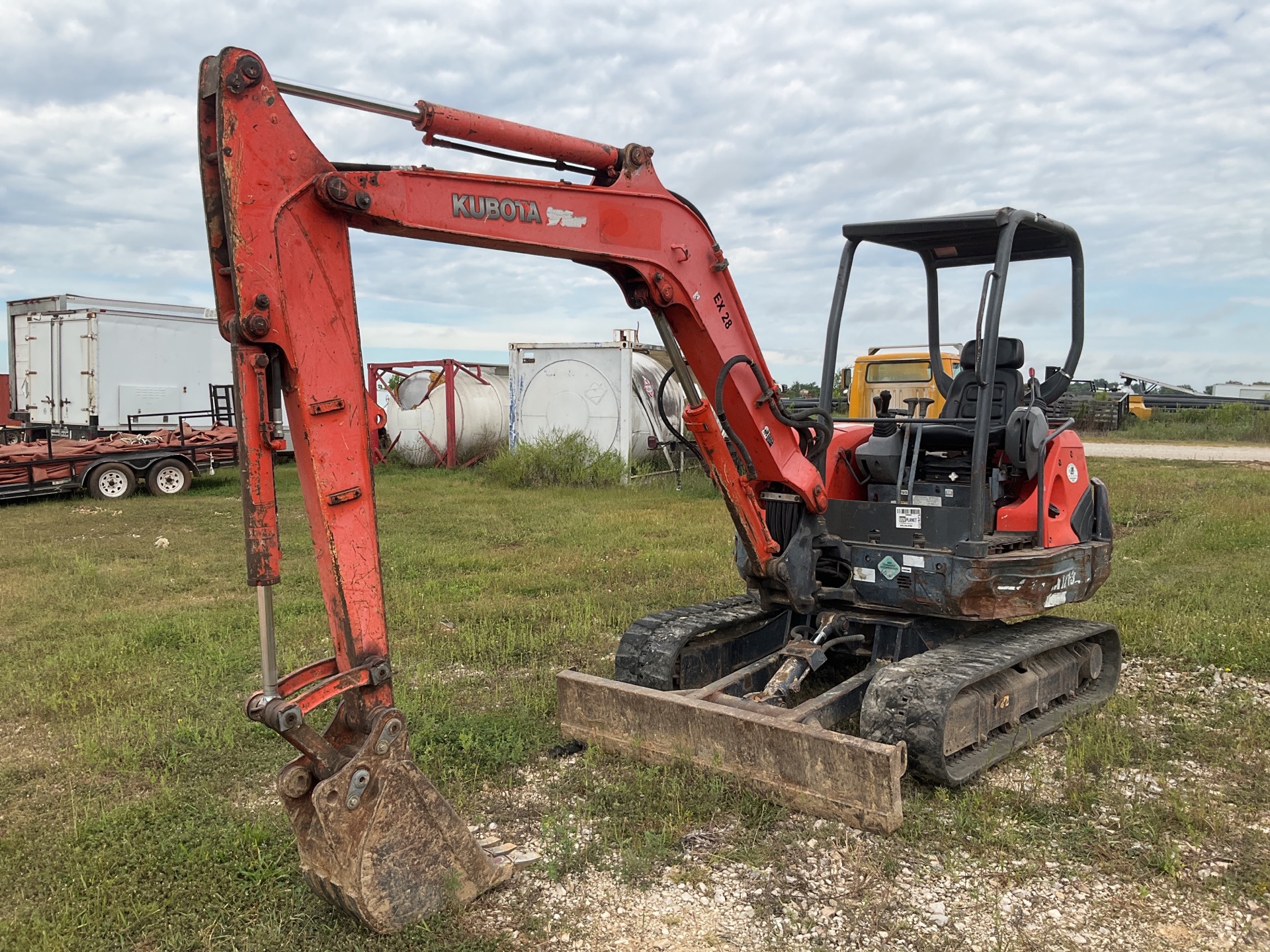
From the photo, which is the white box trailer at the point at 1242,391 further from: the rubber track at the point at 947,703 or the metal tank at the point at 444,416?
the rubber track at the point at 947,703

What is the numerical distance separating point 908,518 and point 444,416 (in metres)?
17.5

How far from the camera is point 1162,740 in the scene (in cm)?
572

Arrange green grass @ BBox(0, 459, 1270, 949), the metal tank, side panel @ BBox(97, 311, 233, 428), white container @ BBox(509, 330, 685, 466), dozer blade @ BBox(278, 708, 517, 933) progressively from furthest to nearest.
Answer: the metal tank
white container @ BBox(509, 330, 685, 466)
side panel @ BBox(97, 311, 233, 428)
green grass @ BBox(0, 459, 1270, 949)
dozer blade @ BBox(278, 708, 517, 933)

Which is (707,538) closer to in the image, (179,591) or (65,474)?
(179,591)

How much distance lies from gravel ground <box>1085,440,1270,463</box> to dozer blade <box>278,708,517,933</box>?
74.2ft

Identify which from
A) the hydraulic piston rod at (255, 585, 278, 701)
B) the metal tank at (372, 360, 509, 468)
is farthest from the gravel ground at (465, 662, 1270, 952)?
the metal tank at (372, 360, 509, 468)

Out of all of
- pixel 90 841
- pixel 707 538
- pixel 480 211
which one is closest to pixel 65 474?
pixel 707 538

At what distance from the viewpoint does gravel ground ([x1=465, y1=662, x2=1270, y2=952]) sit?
3770 millimetres

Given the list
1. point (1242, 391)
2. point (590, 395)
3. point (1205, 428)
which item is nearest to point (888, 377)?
point (590, 395)

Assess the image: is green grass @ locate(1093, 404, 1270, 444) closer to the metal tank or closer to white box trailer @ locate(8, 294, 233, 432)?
the metal tank

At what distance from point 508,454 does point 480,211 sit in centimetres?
1586

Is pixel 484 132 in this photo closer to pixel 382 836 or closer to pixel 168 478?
pixel 382 836

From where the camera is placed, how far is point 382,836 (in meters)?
3.70

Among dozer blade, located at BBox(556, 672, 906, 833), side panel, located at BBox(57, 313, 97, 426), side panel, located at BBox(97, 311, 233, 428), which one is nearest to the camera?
dozer blade, located at BBox(556, 672, 906, 833)
